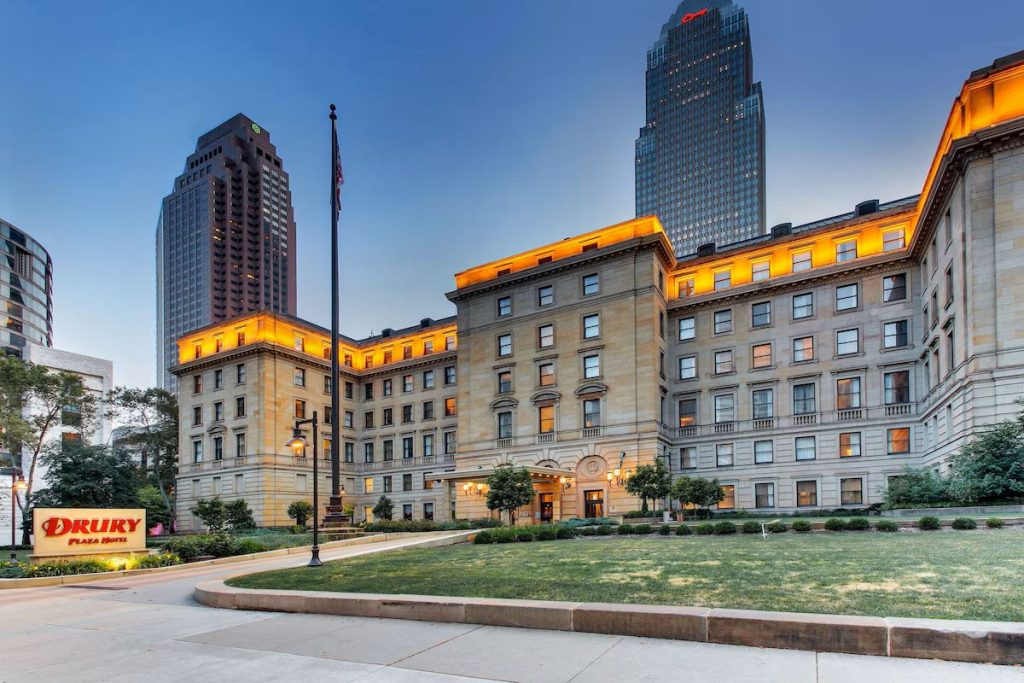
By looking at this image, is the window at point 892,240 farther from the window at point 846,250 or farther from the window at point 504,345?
the window at point 504,345

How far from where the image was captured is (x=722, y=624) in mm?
6941

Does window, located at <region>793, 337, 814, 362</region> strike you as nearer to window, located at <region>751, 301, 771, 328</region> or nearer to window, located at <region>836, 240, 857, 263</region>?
window, located at <region>751, 301, 771, 328</region>

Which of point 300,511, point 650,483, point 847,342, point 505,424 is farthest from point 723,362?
point 300,511

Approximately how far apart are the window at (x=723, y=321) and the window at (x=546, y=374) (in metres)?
12.6

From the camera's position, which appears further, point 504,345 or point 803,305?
point 504,345

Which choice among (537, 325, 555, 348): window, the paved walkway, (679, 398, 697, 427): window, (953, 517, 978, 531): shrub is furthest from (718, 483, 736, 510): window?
the paved walkway

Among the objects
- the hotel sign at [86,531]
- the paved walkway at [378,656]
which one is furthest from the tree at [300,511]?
the paved walkway at [378,656]

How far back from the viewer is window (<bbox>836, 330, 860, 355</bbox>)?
4241 cm

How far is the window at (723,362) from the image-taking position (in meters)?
46.7

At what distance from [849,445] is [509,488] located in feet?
75.2

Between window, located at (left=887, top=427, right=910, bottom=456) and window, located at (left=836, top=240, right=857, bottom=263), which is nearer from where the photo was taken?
window, located at (left=887, top=427, right=910, bottom=456)

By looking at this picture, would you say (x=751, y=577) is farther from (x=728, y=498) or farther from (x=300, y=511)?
(x=300, y=511)

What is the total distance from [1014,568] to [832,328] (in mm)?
36068

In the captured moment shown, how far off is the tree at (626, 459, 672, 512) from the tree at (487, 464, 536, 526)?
22.5 feet
